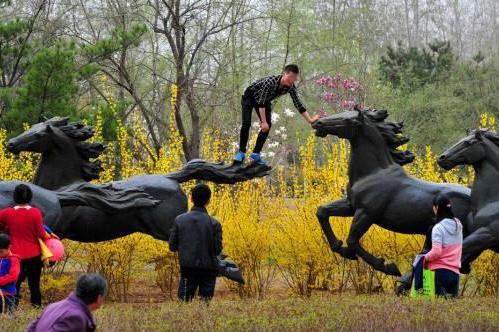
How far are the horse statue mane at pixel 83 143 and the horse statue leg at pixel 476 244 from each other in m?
4.19

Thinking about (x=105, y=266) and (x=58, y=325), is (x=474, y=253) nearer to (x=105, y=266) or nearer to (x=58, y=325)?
→ (x=105, y=266)

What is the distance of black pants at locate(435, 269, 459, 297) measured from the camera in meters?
8.24

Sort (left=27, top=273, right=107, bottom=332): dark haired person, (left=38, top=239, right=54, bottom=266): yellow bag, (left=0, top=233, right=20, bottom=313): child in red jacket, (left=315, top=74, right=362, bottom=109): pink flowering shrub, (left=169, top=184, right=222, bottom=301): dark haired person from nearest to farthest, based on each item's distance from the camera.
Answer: (left=27, top=273, right=107, bottom=332): dark haired person < (left=0, top=233, right=20, bottom=313): child in red jacket < (left=169, top=184, right=222, bottom=301): dark haired person < (left=38, top=239, right=54, bottom=266): yellow bag < (left=315, top=74, right=362, bottom=109): pink flowering shrub

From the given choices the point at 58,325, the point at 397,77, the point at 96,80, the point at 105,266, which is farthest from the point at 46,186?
the point at 397,77

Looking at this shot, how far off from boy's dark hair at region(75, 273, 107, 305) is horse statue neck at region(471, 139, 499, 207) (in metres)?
6.28

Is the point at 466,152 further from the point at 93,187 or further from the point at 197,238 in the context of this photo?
the point at 93,187

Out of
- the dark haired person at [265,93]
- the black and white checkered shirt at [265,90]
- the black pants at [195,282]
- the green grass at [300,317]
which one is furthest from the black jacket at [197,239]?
the black and white checkered shirt at [265,90]

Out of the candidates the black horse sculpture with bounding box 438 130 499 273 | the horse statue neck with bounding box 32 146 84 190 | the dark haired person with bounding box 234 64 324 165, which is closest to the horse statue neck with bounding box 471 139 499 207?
the black horse sculpture with bounding box 438 130 499 273

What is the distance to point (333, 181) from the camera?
1199 centimetres

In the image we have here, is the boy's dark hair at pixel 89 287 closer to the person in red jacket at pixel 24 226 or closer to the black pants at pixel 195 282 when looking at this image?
the black pants at pixel 195 282

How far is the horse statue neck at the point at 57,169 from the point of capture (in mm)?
9688

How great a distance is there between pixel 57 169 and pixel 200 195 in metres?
2.46

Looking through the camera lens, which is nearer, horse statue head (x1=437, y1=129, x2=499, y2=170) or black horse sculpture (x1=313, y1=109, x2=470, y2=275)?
horse statue head (x1=437, y1=129, x2=499, y2=170)

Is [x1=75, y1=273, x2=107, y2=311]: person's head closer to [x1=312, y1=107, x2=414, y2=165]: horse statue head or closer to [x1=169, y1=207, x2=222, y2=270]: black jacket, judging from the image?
[x1=169, y1=207, x2=222, y2=270]: black jacket
